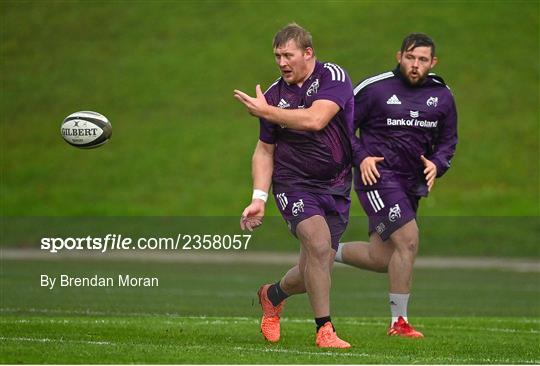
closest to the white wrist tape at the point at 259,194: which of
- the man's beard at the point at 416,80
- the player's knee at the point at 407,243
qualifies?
the player's knee at the point at 407,243

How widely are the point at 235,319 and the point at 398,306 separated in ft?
6.14

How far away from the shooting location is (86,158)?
34.8m

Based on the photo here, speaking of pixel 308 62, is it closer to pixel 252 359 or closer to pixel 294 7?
pixel 252 359

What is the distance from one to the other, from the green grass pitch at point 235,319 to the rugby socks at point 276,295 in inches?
13.8

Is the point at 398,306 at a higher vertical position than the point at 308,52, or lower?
lower

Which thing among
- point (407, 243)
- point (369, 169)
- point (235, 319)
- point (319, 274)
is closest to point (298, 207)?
point (319, 274)

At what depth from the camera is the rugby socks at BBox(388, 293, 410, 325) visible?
11203mm

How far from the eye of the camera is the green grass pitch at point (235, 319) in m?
8.82

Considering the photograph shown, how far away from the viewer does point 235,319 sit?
1230 cm

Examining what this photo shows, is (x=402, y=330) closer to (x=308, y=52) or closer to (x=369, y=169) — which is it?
(x=369, y=169)

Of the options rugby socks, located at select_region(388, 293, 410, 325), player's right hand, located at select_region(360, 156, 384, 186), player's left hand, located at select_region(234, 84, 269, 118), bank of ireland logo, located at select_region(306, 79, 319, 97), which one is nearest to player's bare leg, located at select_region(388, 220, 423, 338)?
rugby socks, located at select_region(388, 293, 410, 325)

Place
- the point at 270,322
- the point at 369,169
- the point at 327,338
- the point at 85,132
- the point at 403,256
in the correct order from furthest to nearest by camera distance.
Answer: the point at 85,132, the point at 403,256, the point at 369,169, the point at 270,322, the point at 327,338

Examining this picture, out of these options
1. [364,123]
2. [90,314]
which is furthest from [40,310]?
[364,123]

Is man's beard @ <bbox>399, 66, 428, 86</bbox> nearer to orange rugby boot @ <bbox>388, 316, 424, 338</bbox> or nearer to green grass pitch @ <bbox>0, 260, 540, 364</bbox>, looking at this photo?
orange rugby boot @ <bbox>388, 316, 424, 338</bbox>
